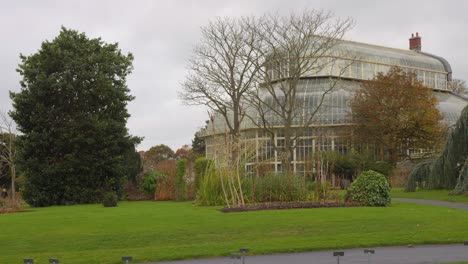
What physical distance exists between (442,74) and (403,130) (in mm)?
24147

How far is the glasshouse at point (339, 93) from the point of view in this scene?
50.0m

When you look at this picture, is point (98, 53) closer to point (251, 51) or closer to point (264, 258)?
point (251, 51)

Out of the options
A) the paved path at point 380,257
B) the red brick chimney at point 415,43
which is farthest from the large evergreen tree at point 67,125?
the red brick chimney at point 415,43

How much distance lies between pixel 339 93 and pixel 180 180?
84.5ft

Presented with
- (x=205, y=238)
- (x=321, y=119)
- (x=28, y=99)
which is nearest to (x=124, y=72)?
(x=28, y=99)

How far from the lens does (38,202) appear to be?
34.3m

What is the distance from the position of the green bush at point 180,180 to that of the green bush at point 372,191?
40.7 ft

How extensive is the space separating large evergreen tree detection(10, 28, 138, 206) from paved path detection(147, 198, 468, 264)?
78.6 ft

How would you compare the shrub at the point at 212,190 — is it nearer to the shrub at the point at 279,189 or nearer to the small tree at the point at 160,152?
the shrub at the point at 279,189

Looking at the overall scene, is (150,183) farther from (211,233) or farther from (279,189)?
(211,233)

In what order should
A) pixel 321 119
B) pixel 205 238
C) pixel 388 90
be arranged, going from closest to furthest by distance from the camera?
pixel 205 238 < pixel 388 90 < pixel 321 119

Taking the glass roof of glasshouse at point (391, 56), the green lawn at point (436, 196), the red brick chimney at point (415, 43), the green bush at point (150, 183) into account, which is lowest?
the green lawn at point (436, 196)

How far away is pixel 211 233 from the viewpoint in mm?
15461

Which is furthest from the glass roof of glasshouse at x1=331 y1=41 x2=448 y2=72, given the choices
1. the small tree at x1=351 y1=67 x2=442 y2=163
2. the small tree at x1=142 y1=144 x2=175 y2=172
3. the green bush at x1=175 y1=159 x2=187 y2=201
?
the green bush at x1=175 y1=159 x2=187 y2=201
